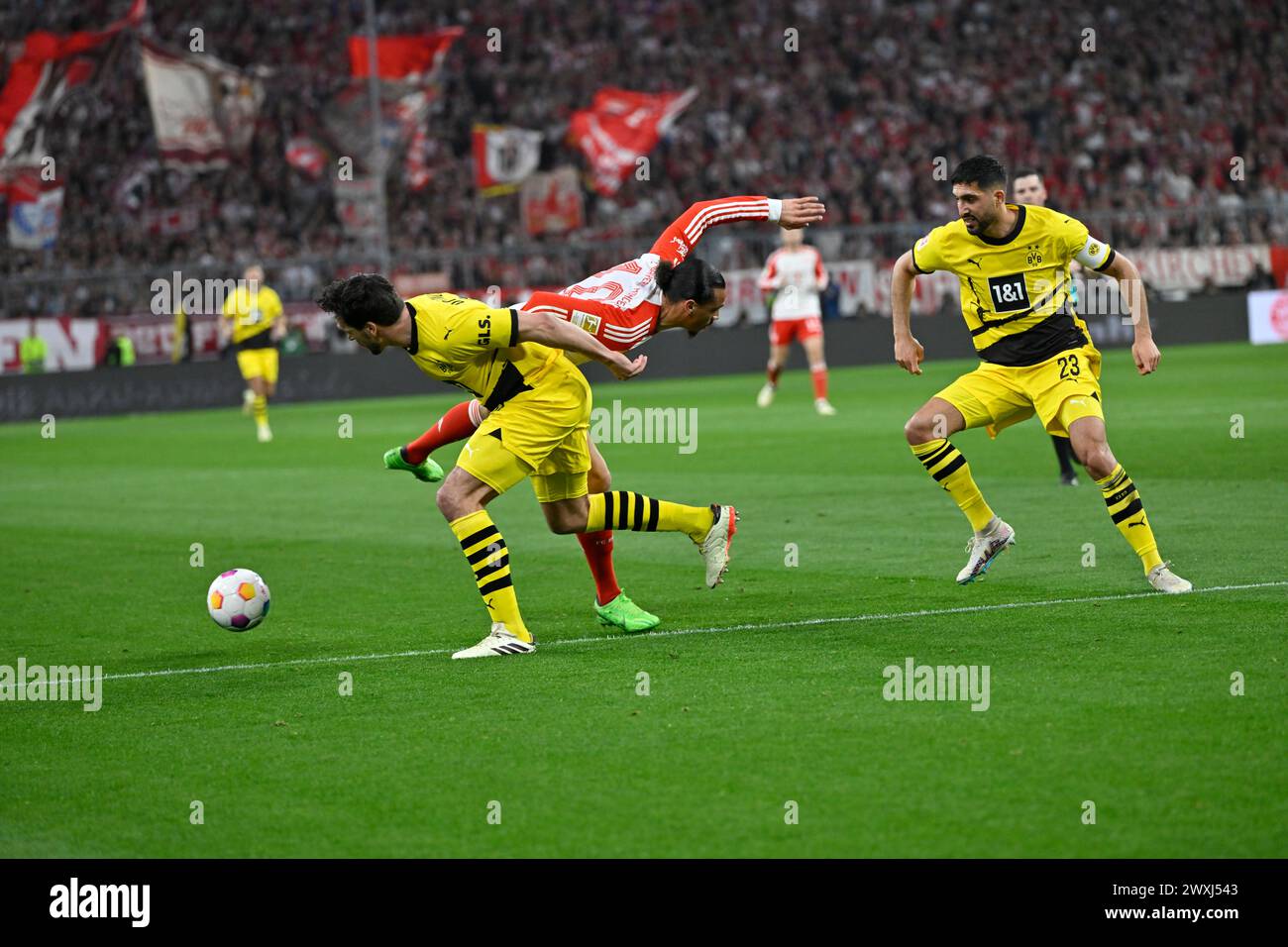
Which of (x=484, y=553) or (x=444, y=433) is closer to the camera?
(x=484, y=553)

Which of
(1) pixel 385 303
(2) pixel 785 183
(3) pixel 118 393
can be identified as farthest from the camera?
(2) pixel 785 183

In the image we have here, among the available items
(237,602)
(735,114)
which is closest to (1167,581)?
(237,602)

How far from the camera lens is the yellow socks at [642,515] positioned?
8.31 m

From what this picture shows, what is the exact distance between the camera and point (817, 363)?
22.0m

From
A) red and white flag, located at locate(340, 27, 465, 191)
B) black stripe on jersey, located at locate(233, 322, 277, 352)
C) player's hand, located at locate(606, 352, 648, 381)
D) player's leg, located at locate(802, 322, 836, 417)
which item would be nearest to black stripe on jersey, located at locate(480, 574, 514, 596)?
player's hand, located at locate(606, 352, 648, 381)

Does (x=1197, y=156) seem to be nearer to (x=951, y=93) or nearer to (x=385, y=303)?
(x=951, y=93)

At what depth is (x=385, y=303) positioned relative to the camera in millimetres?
7316

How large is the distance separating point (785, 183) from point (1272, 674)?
3119cm

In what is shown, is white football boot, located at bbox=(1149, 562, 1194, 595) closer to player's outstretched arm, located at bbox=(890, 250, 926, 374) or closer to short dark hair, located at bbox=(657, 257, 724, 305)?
player's outstretched arm, located at bbox=(890, 250, 926, 374)

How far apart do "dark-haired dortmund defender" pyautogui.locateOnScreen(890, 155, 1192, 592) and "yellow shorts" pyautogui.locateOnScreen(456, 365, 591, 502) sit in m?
1.76

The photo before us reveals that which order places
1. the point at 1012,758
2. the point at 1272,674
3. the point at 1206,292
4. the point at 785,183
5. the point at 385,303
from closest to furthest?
the point at 1012,758 → the point at 1272,674 → the point at 385,303 → the point at 1206,292 → the point at 785,183

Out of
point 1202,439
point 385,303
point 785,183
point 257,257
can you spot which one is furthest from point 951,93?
point 385,303

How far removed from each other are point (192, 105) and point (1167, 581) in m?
27.4

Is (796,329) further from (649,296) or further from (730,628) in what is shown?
(730,628)
